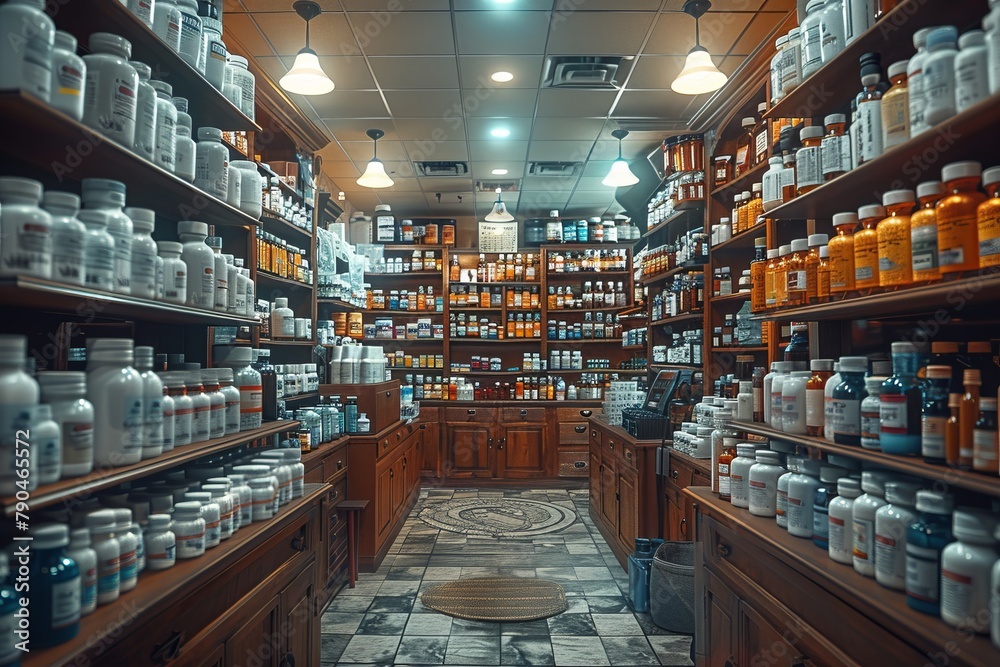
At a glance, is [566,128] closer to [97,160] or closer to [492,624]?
[492,624]

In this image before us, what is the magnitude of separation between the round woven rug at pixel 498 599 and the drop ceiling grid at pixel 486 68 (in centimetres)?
352

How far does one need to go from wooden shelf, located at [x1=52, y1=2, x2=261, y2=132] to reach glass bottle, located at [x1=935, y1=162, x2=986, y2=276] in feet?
6.44

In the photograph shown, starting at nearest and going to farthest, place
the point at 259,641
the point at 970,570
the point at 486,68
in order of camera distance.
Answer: the point at 970,570 → the point at 259,641 → the point at 486,68

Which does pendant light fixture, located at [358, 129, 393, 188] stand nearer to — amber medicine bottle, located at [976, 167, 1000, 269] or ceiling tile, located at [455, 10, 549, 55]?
ceiling tile, located at [455, 10, 549, 55]

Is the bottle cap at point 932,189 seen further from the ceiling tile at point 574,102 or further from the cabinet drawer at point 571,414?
the cabinet drawer at point 571,414

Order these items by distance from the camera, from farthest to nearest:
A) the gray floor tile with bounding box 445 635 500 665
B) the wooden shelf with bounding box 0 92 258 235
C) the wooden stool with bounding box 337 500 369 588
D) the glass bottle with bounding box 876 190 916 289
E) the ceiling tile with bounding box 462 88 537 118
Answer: the ceiling tile with bounding box 462 88 537 118 < the wooden stool with bounding box 337 500 369 588 < the gray floor tile with bounding box 445 635 500 665 < the glass bottle with bounding box 876 190 916 289 < the wooden shelf with bounding box 0 92 258 235

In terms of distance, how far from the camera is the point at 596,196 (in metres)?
7.78

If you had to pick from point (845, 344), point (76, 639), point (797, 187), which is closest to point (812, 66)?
point (797, 187)

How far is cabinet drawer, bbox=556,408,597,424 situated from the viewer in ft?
24.3

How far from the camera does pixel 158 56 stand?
1894 mm

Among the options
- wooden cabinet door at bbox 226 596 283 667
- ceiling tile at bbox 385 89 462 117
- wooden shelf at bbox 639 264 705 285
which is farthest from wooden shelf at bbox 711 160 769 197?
wooden cabinet door at bbox 226 596 283 667

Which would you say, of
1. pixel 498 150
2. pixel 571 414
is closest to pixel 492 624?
pixel 571 414

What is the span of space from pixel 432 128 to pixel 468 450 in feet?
11.9

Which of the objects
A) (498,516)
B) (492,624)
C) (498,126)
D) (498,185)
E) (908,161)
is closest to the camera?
(908,161)
